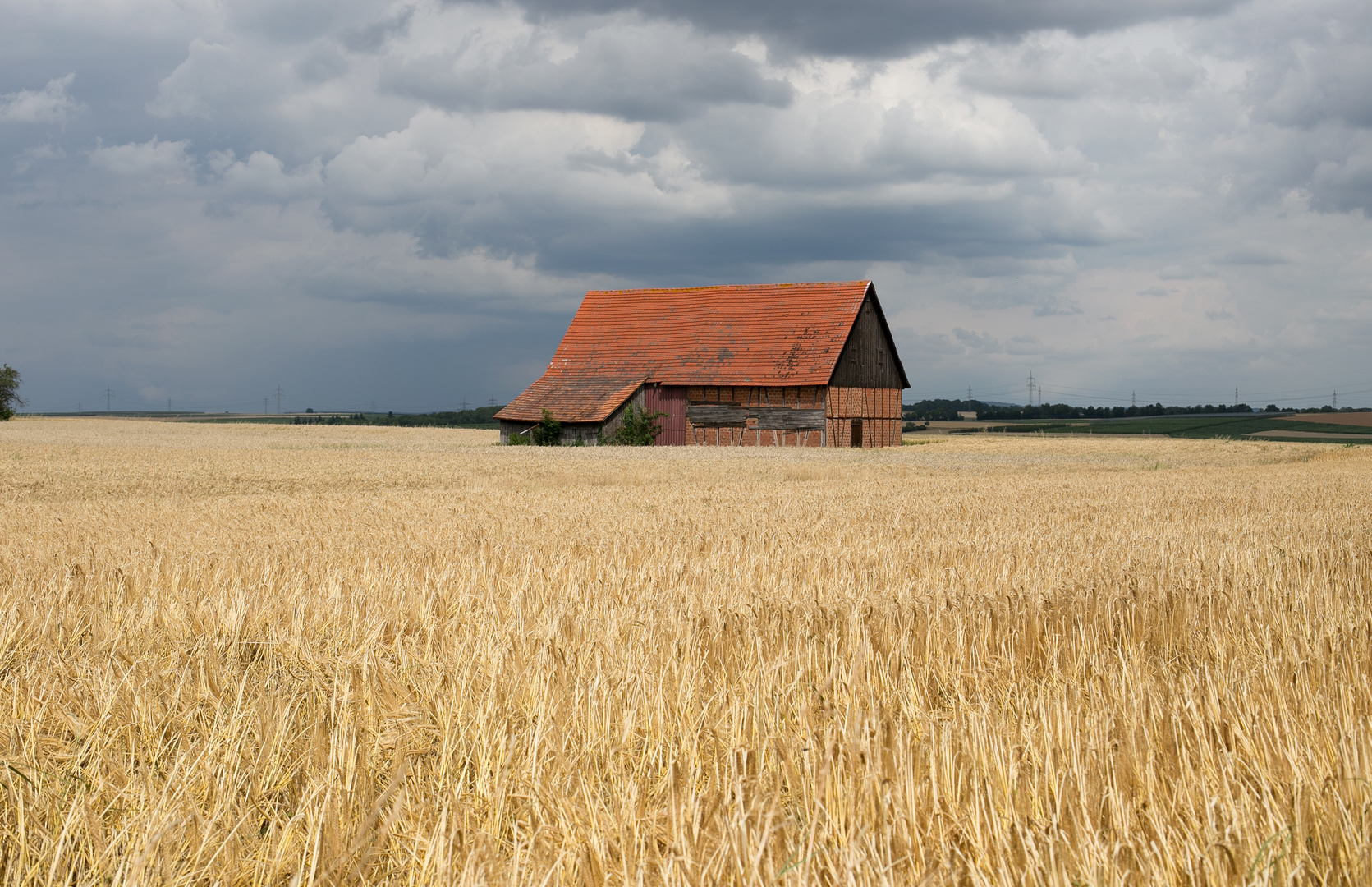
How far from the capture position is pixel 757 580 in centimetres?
723

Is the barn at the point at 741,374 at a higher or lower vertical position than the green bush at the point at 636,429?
higher

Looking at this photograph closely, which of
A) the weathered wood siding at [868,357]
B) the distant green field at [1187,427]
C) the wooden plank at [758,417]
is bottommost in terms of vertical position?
the distant green field at [1187,427]

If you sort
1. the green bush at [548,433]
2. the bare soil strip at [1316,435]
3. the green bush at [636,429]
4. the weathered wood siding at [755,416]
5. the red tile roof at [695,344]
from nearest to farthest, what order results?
the weathered wood siding at [755,416] < the green bush at [636,429] < the green bush at [548,433] < the red tile roof at [695,344] < the bare soil strip at [1316,435]

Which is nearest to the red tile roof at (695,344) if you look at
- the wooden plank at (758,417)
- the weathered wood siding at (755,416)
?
the weathered wood siding at (755,416)

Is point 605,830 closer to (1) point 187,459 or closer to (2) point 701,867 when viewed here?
(2) point 701,867

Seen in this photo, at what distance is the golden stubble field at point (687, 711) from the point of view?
265 centimetres

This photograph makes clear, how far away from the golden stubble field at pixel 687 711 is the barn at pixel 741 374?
33275 mm

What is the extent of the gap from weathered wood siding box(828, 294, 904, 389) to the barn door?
7.21 meters

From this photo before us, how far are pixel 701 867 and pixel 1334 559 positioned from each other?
334 inches

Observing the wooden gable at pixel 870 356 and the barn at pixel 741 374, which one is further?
the wooden gable at pixel 870 356

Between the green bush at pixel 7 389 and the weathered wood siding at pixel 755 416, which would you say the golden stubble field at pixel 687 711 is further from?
the green bush at pixel 7 389

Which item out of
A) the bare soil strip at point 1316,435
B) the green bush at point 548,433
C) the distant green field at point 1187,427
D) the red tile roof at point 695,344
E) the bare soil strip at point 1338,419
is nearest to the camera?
the green bush at point 548,433

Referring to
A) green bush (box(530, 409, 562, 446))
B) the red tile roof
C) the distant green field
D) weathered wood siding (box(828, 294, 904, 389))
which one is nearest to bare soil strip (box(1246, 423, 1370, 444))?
the distant green field

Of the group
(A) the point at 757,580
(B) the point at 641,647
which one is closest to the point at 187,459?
(A) the point at 757,580
